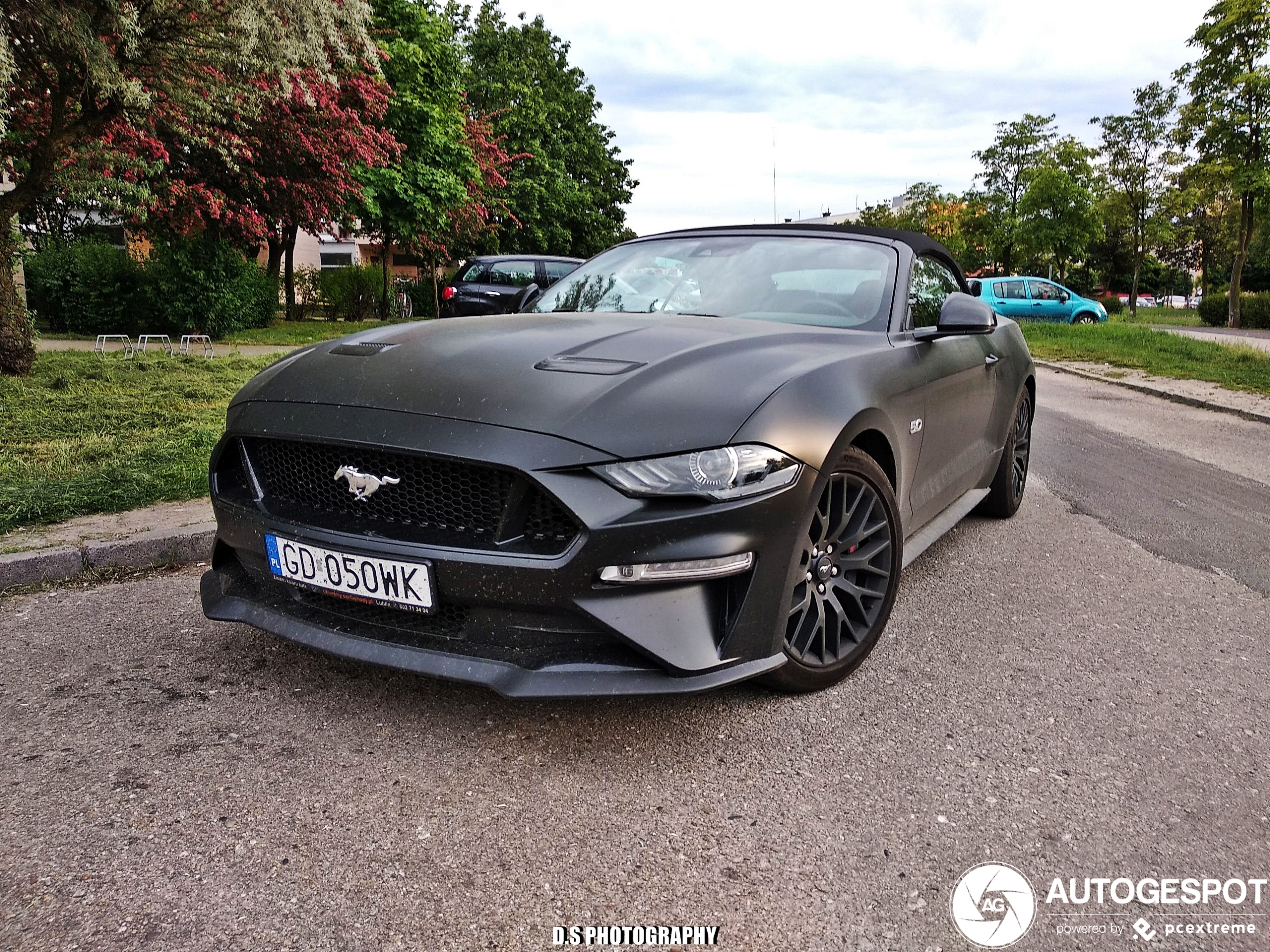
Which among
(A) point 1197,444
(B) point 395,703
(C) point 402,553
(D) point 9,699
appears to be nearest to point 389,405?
(C) point 402,553

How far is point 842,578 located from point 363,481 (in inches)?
54.8

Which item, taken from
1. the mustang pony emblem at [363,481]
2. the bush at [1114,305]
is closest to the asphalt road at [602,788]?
the mustang pony emblem at [363,481]

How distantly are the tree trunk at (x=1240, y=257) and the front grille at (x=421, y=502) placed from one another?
30.9 m

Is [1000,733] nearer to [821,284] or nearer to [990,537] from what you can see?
[821,284]

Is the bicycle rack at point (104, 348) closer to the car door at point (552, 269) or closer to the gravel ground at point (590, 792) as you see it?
the car door at point (552, 269)

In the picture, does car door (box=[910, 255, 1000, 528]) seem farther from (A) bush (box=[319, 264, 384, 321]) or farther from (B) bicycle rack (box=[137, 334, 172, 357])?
(A) bush (box=[319, 264, 384, 321])

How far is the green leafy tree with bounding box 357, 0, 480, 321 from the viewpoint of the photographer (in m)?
18.6

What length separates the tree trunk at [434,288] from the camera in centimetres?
2484

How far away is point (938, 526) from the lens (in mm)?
3691

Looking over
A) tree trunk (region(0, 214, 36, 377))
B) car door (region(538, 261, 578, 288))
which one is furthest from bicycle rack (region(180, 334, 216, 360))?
car door (region(538, 261, 578, 288))

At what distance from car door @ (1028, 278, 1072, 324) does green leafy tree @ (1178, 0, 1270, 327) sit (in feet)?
18.8

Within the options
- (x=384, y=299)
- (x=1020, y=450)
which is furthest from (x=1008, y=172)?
(x=1020, y=450)

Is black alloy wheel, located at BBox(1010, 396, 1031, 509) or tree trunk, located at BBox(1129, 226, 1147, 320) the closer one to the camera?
black alloy wheel, located at BBox(1010, 396, 1031, 509)

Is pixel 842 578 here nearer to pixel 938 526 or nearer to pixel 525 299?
pixel 938 526
